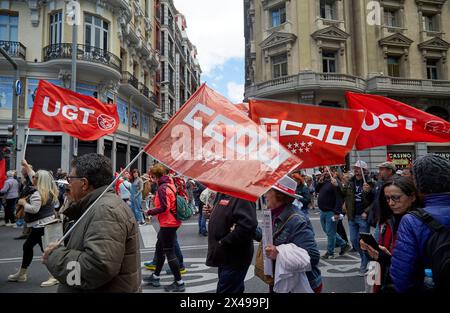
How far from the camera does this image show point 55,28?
68.3 ft

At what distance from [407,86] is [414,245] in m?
26.8

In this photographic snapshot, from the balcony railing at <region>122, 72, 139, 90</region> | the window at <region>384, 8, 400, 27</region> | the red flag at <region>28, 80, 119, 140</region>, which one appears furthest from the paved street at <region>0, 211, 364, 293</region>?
the window at <region>384, 8, 400, 27</region>

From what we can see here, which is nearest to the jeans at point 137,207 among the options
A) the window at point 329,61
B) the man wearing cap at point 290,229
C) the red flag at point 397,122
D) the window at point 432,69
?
the red flag at point 397,122

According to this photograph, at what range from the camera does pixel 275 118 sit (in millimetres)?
3766

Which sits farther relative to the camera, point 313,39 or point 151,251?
point 313,39

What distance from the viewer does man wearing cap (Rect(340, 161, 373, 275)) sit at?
6008 mm

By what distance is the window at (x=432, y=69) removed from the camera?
26.6 m

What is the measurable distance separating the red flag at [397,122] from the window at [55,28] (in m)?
20.6

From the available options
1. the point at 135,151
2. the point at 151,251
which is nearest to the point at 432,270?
the point at 151,251

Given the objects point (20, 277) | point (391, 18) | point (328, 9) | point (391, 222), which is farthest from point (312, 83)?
point (391, 222)

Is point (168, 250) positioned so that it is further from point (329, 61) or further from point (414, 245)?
point (329, 61)

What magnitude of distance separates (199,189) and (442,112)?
22.4 metres

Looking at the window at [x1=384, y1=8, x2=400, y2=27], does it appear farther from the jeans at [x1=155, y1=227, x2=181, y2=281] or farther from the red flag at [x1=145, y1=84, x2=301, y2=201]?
the red flag at [x1=145, y1=84, x2=301, y2=201]

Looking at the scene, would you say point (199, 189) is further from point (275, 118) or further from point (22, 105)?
point (22, 105)
